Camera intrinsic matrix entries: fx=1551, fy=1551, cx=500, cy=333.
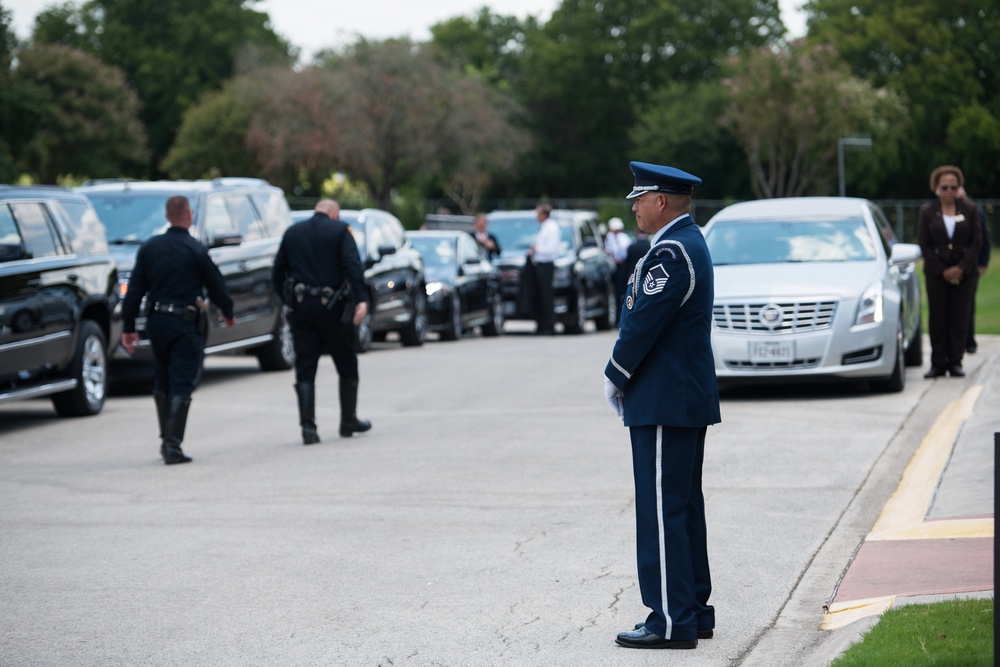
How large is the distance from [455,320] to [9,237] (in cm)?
1159

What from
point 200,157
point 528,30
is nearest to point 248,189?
point 200,157

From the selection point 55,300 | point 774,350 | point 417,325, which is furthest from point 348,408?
point 417,325

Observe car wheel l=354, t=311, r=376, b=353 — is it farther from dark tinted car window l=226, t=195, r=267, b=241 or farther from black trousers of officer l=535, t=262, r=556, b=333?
black trousers of officer l=535, t=262, r=556, b=333

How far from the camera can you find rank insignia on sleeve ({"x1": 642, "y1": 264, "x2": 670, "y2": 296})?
5445mm

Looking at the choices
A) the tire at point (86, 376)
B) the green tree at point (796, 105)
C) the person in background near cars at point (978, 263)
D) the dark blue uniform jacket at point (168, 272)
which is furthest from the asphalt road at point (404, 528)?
the green tree at point (796, 105)

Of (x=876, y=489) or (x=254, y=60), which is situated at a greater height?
(x=254, y=60)

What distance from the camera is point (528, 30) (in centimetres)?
9425

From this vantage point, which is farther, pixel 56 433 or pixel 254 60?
pixel 254 60

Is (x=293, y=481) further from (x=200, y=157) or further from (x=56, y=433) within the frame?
(x=200, y=157)

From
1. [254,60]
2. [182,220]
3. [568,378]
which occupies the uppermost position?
[254,60]

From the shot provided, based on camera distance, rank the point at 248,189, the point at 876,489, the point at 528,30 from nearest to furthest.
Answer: the point at 876,489, the point at 248,189, the point at 528,30

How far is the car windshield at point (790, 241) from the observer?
14.8m

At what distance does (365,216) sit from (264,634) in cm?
1607

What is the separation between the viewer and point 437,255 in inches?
962
